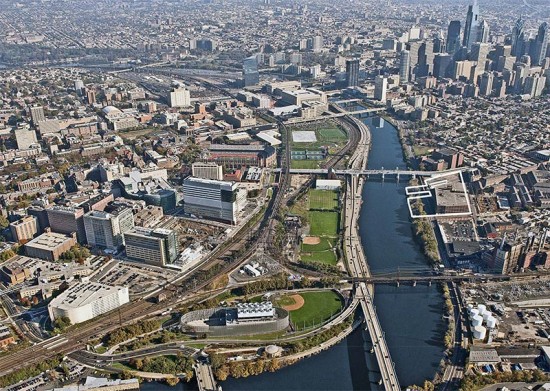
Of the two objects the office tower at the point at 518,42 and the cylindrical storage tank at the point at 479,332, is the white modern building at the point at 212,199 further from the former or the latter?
the office tower at the point at 518,42

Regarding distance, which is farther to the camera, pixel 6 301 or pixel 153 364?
pixel 6 301

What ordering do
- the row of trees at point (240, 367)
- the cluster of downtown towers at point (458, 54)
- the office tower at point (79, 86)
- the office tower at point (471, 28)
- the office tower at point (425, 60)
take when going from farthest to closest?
the office tower at point (471, 28) → the office tower at point (425, 60) → the cluster of downtown towers at point (458, 54) → the office tower at point (79, 86) → the row of trees at point (240, 367)

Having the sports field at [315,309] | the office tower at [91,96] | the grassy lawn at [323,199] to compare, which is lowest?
the sports field at [315,309]

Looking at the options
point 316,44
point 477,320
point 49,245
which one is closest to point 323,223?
point 477,320

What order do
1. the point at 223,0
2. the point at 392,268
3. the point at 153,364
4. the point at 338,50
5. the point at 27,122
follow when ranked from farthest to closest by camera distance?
the point at 223,0 < the point at 338,50 < the point at 27,122 < the point at 392,268 < the point at 153,364

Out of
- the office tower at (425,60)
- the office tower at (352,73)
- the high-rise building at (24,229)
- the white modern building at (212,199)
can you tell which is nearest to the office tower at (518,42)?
the office tower at (425,60)

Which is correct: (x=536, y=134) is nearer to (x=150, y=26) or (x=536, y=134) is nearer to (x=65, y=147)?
(x=65, y=147)

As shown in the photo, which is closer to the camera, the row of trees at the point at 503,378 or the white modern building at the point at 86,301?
the row of trees at the point at 503,378

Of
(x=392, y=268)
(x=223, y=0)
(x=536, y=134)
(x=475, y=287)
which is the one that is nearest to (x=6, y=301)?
(x=392, y=268)
